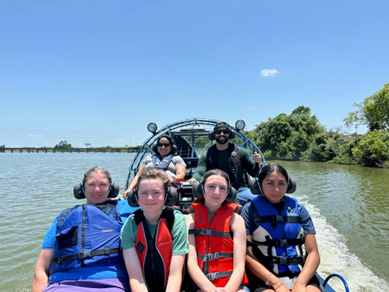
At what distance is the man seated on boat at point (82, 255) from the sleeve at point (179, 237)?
1.77ft

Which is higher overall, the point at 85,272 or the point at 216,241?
the point at 216,241

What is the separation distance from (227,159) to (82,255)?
2.70 meters

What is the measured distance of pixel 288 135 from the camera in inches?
1432

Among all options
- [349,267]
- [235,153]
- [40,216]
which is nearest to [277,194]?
[235,153]

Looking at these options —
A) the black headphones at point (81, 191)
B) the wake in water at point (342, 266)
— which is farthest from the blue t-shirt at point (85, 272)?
the wake in water at point (342, 266)

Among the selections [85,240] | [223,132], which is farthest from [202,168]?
[85,240]

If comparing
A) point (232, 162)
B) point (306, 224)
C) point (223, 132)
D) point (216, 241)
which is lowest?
point (216, 241)

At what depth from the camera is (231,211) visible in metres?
2.27

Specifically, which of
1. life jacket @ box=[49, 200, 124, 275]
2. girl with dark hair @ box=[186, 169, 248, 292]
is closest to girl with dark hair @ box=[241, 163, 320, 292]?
girl with dark hair @ box=[186, 169, 248, 292]

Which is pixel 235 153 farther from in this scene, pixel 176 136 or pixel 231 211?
pixel 176 136

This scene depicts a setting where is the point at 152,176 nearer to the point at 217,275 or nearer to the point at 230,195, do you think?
the point at 230,195

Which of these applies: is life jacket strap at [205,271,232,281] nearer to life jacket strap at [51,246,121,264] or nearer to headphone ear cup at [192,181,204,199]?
headphone ear cup at [192,181,204,199]

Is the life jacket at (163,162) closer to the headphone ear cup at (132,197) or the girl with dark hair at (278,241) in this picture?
the headphone ear cup at (132,197)

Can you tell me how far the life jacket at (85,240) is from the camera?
206cm
